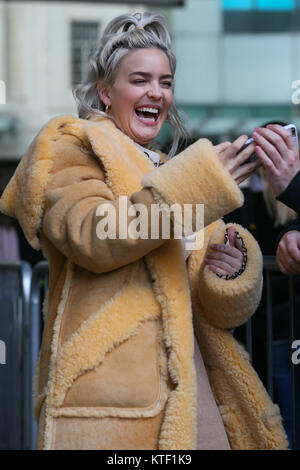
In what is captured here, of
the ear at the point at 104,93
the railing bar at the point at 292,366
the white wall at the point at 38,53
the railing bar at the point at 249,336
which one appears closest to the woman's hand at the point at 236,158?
the ear at the point at 104,93

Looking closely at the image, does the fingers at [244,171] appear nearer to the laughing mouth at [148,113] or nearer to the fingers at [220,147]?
the fingers at [220,147]

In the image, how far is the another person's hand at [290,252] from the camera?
2.21 m

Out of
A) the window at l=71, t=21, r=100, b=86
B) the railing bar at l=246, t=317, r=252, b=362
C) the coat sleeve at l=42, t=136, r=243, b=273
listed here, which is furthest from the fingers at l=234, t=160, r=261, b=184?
the window at l=71, t=21, r=100, b=86

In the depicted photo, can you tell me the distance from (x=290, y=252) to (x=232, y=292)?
320 mm

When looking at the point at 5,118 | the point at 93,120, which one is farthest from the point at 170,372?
the point at 5,118

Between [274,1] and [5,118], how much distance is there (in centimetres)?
489

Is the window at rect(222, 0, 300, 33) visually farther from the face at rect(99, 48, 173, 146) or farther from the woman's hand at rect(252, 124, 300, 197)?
the woman's hand at rect(252, 124, 300, 197)

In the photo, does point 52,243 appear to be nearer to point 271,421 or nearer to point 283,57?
point 271,421

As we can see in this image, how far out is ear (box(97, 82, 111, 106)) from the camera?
218 centimetres

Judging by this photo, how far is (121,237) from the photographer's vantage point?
1.76 m

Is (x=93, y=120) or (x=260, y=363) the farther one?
(x=260, y=363)

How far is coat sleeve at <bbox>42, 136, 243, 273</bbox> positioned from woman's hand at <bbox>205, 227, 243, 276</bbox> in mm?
263

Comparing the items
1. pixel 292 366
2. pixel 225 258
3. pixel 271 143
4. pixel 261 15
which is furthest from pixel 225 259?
pixel 261 15

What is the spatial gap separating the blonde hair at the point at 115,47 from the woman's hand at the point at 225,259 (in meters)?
0.51
